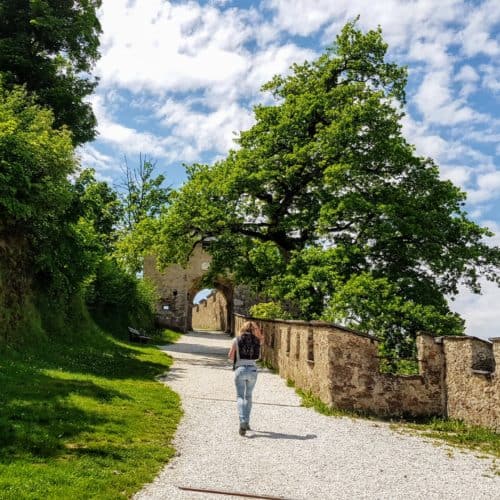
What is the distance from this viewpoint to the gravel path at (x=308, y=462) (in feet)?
18.9

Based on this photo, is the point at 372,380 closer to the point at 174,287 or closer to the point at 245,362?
the point at 245,362

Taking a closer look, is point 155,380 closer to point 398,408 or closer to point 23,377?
point 23,377

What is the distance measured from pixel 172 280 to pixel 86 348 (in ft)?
65.6

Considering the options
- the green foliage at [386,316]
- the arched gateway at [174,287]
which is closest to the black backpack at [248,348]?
the green foliage at [386,316]

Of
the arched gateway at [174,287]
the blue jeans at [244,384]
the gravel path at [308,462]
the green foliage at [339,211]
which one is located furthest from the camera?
the arched gateway at [174,287]

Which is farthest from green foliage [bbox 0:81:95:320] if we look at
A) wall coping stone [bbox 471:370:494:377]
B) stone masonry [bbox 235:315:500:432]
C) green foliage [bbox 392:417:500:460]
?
wall coping stone [bbox 471:370:494:377]

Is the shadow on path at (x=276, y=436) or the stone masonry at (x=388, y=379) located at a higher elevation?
the stone masonry at (x=388, y=379)

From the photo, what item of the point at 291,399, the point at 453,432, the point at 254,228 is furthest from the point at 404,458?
the point at 254,228

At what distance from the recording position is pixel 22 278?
15.0 m

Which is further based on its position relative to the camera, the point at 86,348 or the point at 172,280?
the point at 172,280

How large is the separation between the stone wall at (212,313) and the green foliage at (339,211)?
25.1m

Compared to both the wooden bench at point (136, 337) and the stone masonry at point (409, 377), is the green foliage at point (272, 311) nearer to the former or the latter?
the stone masonry at point (409, 377)

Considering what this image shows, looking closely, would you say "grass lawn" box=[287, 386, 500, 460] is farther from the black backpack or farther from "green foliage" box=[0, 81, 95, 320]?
"green foliage" box=[0, 81, 95, 320]

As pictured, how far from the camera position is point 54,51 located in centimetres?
2517
